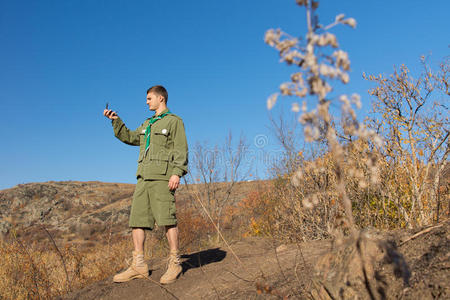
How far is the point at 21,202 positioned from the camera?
113 feet

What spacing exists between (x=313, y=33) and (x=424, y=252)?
5.02 ft

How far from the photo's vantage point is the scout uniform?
3.64m

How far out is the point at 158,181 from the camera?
3.68m

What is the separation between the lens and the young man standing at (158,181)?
11.9 feet

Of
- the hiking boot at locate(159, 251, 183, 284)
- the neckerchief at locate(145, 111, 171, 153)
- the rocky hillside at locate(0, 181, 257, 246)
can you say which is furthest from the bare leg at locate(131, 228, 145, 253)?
the rocky hillside at locate(0, 181, 257, 246)

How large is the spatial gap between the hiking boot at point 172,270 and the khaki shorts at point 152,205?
38 cm

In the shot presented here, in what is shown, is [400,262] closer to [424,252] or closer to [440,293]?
[440,293]

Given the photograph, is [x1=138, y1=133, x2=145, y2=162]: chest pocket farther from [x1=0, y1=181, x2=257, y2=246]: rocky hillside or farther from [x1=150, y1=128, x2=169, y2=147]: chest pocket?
[x1=0, y1=181, x2=257, y2=246]: rocky hillside

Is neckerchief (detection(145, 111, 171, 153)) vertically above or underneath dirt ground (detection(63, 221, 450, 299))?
above

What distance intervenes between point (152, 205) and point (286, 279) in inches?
73.0

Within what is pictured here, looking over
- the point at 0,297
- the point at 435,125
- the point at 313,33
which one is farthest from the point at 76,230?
the point at 313,33

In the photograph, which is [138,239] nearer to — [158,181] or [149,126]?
[158,181]

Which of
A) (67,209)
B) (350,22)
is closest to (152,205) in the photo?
(350,22)

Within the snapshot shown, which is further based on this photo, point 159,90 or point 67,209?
point 67,209
